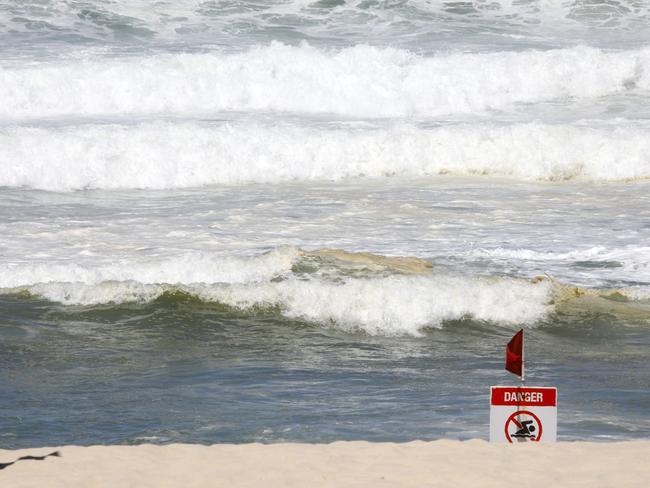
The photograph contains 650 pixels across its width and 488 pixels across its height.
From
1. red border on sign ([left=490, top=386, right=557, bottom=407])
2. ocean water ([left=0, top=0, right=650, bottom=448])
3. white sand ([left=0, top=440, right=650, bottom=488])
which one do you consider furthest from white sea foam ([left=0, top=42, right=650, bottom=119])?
red border on sign ([left=490, top=386, right=557, bottom=407])

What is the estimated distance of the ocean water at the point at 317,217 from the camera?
7766 mm

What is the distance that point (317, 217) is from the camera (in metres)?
14.2

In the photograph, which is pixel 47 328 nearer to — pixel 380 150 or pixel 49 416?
pixel 49 416

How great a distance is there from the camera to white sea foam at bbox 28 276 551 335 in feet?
31.9

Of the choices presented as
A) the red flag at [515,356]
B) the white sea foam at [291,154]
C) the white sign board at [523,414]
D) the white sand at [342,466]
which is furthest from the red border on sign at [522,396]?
the white sea foam at [291,154]

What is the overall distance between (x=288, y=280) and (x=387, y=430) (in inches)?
141

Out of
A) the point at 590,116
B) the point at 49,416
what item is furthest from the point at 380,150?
the point at 49,416

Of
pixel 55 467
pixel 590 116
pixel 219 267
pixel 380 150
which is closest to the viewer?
pixel 55 467

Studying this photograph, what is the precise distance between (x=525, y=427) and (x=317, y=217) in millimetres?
8111

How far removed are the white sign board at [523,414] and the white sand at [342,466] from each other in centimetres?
6

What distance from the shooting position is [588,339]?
365 inches

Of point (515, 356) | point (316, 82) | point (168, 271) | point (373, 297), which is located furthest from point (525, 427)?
point (316, 82)

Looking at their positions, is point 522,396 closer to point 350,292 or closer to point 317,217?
point 350,292

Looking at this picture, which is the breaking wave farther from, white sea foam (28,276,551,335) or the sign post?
the sign post
